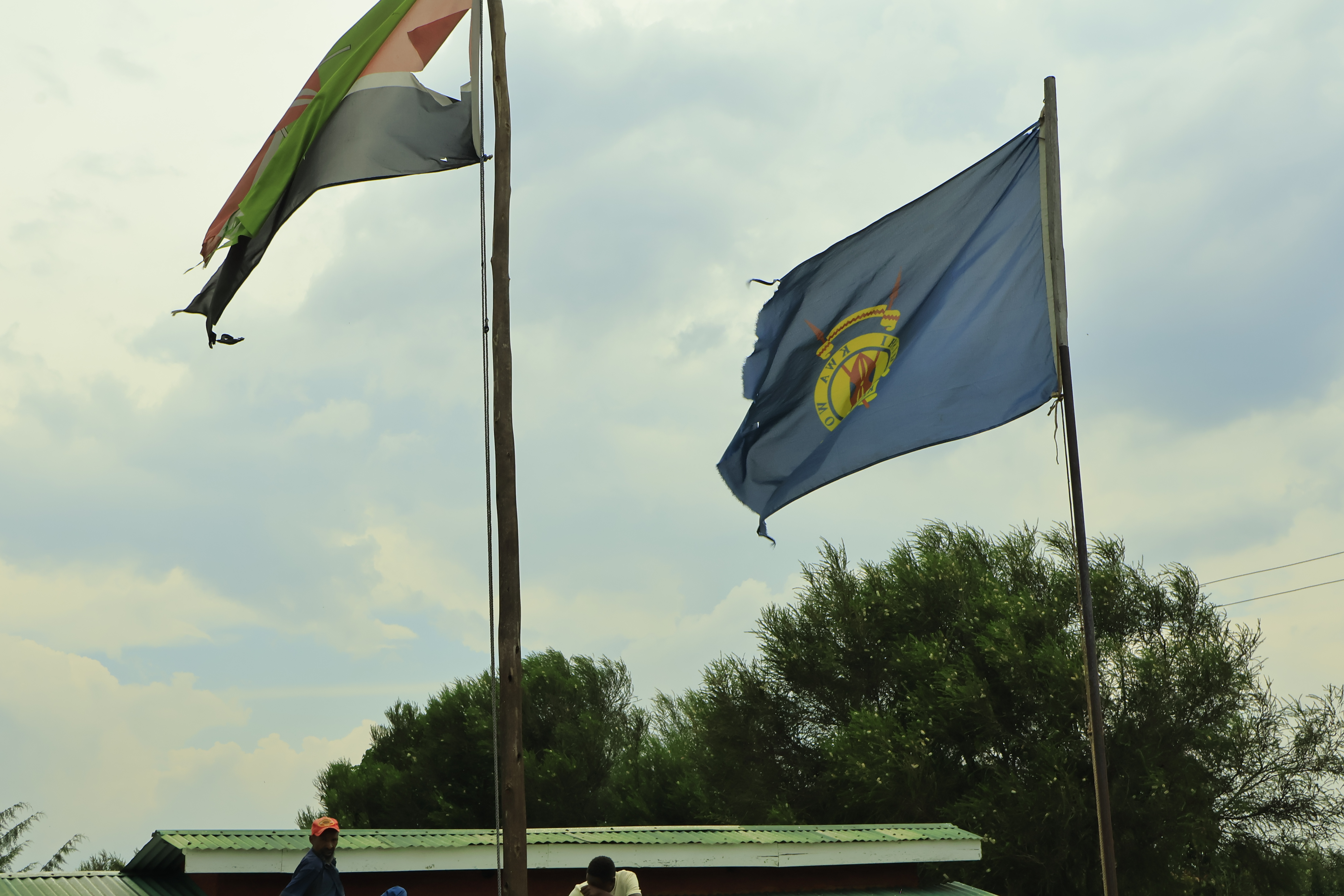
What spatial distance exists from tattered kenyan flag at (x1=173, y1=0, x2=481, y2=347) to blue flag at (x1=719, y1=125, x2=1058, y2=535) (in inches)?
122

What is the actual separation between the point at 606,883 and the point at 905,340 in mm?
4756

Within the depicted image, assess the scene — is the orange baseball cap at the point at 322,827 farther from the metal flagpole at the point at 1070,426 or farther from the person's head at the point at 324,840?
the metal flagpole at the point at 1070,426

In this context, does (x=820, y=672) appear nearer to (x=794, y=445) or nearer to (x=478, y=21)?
(x=794, y=445)

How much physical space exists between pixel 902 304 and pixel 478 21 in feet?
13.6

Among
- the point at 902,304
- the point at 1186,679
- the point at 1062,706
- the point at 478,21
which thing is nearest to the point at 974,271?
the point at 902,304

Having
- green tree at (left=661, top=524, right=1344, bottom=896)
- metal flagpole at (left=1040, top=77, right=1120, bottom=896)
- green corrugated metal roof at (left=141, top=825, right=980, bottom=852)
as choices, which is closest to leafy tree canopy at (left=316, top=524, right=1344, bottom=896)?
green tree at (left=661, top=524, right=1344, bottom=896)

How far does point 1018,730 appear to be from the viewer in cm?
2662

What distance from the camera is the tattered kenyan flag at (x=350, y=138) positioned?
29.3ft

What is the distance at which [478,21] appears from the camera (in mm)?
9164

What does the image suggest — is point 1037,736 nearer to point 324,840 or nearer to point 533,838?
point 533,838

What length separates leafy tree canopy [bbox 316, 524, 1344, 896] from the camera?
81.7 feet

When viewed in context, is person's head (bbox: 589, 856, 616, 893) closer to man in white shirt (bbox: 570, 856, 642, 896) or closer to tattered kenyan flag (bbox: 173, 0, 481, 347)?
man in white shirt (bbox: 570, 856, 642, 896)

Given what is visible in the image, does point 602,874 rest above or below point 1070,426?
below

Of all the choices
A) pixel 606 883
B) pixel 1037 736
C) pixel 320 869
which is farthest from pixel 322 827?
pixel 1037 736
